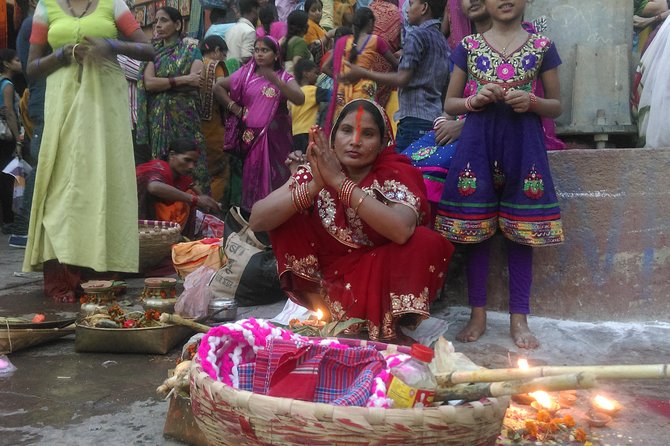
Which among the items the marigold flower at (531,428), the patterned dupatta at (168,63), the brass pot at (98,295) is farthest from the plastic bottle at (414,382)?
the patterned dupatta at (168,63)

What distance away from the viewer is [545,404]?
2.41 m

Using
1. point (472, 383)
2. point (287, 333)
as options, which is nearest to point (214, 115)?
point (287, 333)

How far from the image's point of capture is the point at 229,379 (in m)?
2.05

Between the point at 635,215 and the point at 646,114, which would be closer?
the point at 635,215

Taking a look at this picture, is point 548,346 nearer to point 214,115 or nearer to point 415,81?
point 415,81

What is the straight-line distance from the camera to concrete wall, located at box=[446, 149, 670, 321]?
3.51m

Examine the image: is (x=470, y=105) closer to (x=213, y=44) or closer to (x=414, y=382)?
(x=414, y=382)

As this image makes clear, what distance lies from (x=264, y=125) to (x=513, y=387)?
180 inches

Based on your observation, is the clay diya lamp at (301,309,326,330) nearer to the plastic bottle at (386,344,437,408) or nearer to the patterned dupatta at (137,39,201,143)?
the plastic bottle at (386,344,437,408)

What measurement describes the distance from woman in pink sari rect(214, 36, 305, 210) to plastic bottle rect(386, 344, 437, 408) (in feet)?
13.4

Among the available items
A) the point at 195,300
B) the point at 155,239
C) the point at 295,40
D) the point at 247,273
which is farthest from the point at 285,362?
the point at 295,40

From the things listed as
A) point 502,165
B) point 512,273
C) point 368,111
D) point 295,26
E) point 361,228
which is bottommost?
point 512,273

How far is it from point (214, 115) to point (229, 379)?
4.95 m

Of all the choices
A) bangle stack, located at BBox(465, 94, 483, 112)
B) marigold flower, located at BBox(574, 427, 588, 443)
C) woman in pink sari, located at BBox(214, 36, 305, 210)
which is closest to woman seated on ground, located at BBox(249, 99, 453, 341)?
bangle stack, located at BBox(465, 94, 483, 112)
